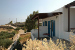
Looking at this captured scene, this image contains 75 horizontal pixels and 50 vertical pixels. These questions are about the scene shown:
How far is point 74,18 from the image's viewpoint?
7.36 metres

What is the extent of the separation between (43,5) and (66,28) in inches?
181

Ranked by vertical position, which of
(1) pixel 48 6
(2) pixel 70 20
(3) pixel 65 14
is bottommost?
(2) pixel 70 20

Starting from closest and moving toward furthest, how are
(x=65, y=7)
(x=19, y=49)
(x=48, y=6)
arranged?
(x=19, y=49) → (x=65, y=7) → (x=48, y=6)

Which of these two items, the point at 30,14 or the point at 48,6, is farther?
the point at 30,14

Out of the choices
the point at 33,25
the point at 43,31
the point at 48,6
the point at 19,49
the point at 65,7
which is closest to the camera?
the point at 19,49

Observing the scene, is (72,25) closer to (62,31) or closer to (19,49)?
(62,31)

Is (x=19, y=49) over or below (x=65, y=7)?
below

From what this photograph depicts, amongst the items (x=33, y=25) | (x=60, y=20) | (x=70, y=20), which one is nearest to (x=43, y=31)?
(x=60, y=20)

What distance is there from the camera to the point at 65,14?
7109mm

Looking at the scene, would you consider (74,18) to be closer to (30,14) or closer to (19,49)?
(19,49)

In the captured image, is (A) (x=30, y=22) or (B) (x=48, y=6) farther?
(A) (x=30, y=22)

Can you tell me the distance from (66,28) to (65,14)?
1435mm

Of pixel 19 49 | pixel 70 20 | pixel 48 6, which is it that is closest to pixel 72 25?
pixel 70 20

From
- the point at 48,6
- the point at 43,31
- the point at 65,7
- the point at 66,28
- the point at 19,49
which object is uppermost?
the point at 48,6
